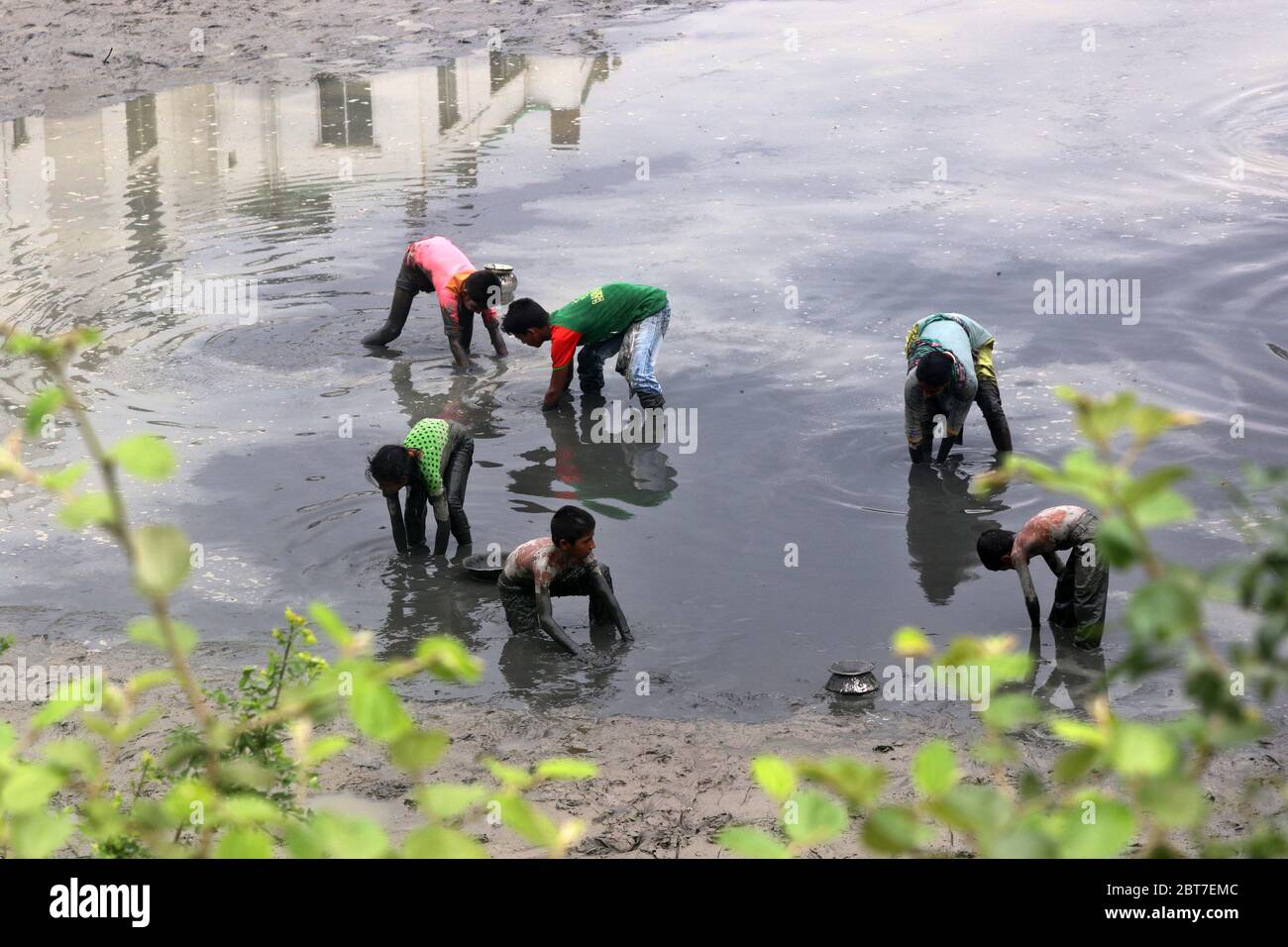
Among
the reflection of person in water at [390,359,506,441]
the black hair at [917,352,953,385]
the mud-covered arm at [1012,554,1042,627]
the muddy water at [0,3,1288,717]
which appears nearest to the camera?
the mud-covered arm at [1012,554,1042,627]

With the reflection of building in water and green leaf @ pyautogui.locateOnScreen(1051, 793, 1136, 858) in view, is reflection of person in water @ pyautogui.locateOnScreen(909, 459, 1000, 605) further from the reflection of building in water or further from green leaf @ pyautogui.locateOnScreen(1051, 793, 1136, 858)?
the reflection of building in water

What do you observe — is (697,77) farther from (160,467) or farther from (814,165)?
(160,467)

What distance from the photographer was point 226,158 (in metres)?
17.0

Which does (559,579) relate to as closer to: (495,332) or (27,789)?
(495,332)

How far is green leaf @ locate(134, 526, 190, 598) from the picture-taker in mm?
1551

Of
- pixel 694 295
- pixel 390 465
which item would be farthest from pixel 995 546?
pixel 694 295

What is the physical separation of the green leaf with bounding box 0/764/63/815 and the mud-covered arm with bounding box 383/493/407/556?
668cm

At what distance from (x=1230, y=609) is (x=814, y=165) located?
29.7ft

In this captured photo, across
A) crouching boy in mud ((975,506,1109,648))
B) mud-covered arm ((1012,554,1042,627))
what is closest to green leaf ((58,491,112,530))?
crouching boy in mud ((975,506,1109,648))

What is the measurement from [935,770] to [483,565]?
6.96 meters

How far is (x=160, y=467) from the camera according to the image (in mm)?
1642

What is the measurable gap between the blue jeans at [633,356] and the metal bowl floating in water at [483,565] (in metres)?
2.31

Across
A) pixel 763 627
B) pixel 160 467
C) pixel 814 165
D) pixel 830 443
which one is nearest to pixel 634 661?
pixel 763 627

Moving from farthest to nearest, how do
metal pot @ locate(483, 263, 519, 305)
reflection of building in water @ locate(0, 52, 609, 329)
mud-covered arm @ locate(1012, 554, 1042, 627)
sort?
reflection of building in water @ locate(0, 52, 609, 329), metal pot @ locate(483, 263, 519, 305), mud-covered arm @ locate(1012, 554, 1042, 627)
